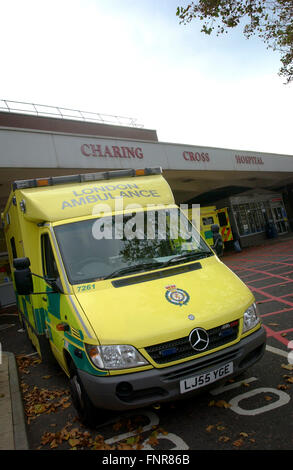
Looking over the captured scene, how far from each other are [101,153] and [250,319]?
1020 cm

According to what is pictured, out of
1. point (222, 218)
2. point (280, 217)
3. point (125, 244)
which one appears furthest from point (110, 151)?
point (280, 217)

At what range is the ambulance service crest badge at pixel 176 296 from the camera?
359 centimetres

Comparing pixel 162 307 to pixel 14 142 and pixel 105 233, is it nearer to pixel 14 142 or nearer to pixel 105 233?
pixel 105 233

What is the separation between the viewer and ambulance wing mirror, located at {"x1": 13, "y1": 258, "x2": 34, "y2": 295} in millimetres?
4055

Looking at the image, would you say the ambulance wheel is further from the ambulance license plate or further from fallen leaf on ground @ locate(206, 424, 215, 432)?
fallen leaf on ground @ locate(206, 424, 215, 432)

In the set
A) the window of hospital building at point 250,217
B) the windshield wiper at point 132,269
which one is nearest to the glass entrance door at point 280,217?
the window of hospital building at point 250,217

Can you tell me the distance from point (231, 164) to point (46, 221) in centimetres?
1591

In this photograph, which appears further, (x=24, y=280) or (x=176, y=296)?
(x=24, y=280)

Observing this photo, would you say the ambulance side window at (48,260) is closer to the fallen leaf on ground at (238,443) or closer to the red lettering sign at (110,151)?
the fallen leaf on ground at (238,443)

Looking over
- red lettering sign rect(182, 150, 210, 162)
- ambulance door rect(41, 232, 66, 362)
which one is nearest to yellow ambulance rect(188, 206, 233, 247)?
red lettering sign rect(182, 150, 210, 162)

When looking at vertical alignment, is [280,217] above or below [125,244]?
above

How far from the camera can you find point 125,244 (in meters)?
4.32

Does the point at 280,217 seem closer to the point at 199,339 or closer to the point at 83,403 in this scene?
the point at 199,339

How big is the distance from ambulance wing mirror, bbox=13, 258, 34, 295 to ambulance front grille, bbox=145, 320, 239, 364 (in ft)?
→ 5.80
